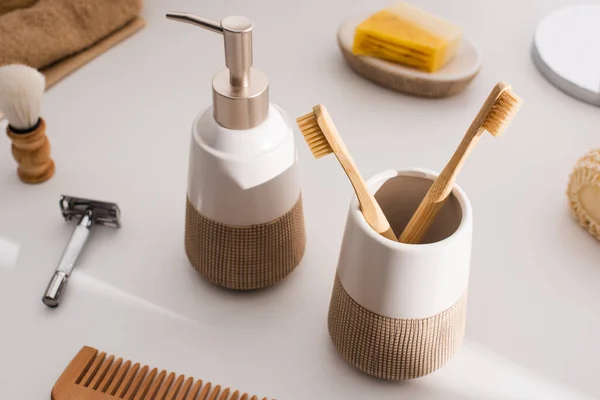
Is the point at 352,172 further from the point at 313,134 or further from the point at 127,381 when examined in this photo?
the point at 127,381

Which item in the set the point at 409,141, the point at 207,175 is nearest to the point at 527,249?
the point at 409,141

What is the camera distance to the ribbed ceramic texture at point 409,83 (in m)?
0.78

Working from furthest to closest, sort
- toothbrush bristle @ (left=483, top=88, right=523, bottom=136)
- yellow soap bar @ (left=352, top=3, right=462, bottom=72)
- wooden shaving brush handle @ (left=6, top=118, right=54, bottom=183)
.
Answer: yellow soap bar @ (left=352, top=3, right=462, bottom=72), wooden shaving brush handle @ (left=6, top=118, right=54, bottom=183), toothbrush bristle @ (left=483, top=88, right=523, bottom=136)

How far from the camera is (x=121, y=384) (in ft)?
1.64

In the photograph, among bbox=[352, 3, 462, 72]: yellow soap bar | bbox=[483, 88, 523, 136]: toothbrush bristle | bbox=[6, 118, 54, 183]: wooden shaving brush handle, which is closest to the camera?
bbox=[483, 88, 523, 136]: toothbrush bristle

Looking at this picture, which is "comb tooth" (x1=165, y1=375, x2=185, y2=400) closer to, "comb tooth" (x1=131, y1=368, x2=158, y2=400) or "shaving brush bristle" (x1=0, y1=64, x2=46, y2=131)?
"comb tooth" (x1=131, y1=368, x2=158, y2=400)

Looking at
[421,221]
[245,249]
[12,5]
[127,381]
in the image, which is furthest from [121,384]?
[12,5]

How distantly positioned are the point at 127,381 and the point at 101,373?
0.8 inches

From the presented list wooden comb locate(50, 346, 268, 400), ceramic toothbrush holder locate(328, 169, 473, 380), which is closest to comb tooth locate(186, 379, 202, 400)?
wooden comb locate(50, 346, 268, 400)

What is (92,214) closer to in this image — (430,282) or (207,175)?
(207,175)

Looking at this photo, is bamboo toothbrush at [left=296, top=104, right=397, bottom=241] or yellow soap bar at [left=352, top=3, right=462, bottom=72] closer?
bamboo toothbrush at [left=296, top=104, right=397, bottom=241]

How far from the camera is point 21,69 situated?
601 millimetres

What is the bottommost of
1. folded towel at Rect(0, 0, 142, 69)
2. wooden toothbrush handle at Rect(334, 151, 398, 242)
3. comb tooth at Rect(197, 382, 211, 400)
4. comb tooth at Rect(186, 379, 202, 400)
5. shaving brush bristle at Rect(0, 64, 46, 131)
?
comb tooth at Rect(186, 379, 202, 400)

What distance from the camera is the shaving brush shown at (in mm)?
595
